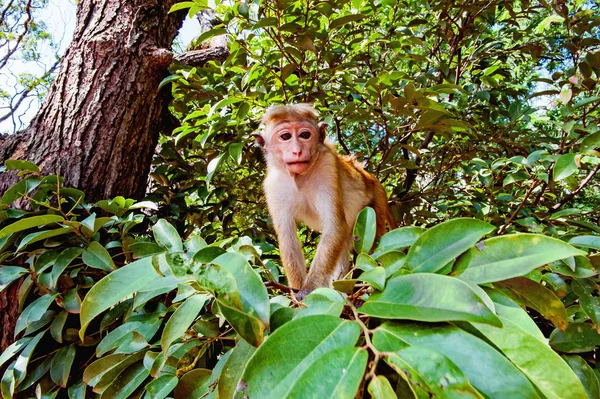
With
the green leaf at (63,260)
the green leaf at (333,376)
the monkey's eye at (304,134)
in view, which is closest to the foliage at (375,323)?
the green leaf at (333,376)

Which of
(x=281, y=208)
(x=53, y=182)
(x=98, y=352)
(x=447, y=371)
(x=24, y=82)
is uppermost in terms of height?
(x=24, y=82)

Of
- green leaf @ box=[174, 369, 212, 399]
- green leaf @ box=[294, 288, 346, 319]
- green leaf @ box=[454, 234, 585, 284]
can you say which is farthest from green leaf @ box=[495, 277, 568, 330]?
green leaf @ box=[174, 369, 212, 399]

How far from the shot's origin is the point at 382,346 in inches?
24.5

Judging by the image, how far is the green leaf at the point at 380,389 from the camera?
566 mm

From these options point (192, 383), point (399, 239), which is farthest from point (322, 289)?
point (192, 383)

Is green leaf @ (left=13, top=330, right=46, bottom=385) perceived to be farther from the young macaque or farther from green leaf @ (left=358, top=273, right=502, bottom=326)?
green leaf @ (left=358, top=273, right=502, bottom=326)

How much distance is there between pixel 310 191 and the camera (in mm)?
2584

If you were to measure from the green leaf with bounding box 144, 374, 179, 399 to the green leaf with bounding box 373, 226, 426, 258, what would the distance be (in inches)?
26.6

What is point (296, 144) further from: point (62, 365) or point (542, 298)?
point (542, 298)

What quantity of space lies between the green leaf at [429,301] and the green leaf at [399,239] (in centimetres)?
41

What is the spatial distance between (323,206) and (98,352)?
1503mm

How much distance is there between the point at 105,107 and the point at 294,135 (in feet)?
4.23

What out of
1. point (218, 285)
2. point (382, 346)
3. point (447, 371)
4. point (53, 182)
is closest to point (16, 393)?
point (53, 182)

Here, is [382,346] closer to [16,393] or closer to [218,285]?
[218,285]
